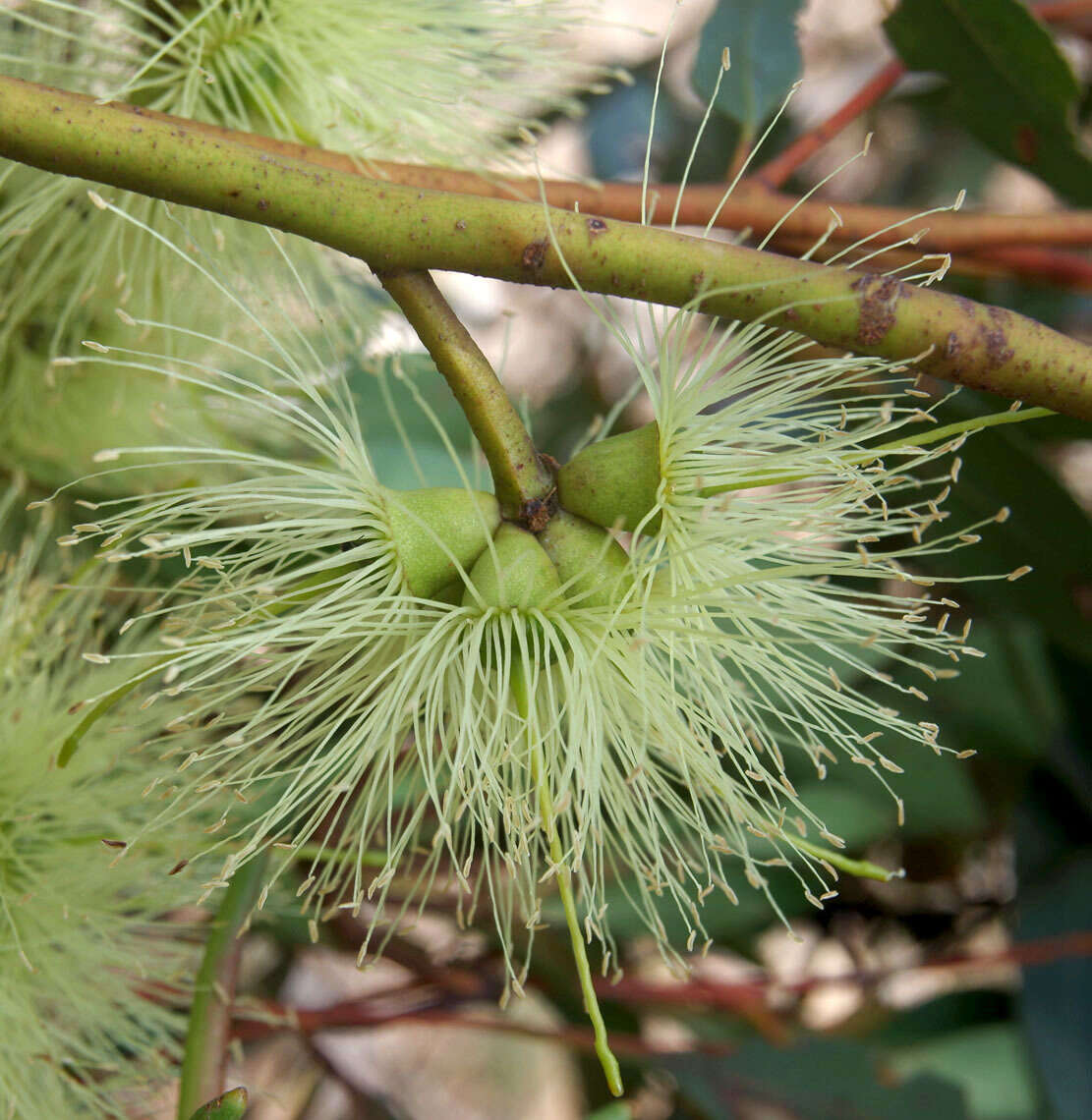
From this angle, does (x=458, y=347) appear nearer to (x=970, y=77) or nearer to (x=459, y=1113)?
(x=970, y=77)

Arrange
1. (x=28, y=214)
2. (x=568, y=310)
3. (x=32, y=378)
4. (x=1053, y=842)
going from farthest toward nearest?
(x=568, y=310)
(x=1053, y=842)
(x=32, y=378)
(x=28, y=214)

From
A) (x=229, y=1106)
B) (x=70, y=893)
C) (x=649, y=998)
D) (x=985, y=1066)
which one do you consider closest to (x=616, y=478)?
(x=229, y=1106)

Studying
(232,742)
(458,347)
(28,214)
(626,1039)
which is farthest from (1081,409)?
(626,1039)

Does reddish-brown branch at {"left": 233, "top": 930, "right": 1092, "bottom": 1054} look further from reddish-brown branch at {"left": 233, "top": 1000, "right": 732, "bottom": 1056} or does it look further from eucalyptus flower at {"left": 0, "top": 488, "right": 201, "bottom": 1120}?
eucalyptus flower at {"left": 0, "top": 488, "right": 201, "bottom": 1120}

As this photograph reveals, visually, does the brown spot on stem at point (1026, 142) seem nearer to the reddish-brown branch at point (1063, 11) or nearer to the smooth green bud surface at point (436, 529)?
the reddish-brown branch at point (1063, 11)

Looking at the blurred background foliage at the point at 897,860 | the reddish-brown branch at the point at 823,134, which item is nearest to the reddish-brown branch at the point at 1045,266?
the blurred background foliage at the point at 897,860

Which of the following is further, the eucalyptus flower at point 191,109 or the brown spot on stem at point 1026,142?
the brown spot on stem at point 1026,142

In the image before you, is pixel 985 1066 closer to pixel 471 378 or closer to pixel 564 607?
pixel 564 607
